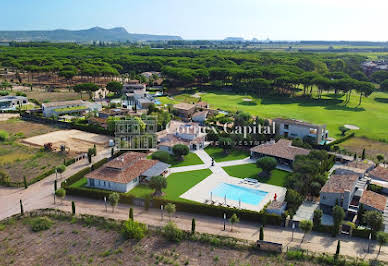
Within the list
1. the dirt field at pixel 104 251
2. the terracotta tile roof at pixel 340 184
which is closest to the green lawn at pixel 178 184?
the dirt field at pixel 104 251

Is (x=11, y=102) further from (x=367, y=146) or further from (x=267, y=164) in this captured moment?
(x=367, y=146)

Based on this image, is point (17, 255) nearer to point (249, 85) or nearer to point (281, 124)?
point (281, 124)

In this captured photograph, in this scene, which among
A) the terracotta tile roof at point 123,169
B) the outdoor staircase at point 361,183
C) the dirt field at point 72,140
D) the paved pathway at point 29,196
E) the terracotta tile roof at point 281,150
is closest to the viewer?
the paved pathway at point 29,196

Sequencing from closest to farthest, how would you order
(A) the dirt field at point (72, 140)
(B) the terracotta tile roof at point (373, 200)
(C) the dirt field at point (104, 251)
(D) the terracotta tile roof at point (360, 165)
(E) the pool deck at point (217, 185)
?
(C) the dirt field at point (104, 251), (B) the terracotta tile roof at point (373, 200), (E) the pool deck at point (217, 185), (D) the terracotta tile roof at point (360, 165), (A) the dirt field at point (72, 140)

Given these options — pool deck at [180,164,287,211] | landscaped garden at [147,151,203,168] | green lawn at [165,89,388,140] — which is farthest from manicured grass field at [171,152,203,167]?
green lawn at [165,89,388,140]

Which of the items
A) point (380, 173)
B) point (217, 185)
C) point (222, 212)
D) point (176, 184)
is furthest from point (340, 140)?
point (222, 212)

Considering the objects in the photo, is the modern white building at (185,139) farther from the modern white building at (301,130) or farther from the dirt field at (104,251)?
the dirt field at (104,251)
